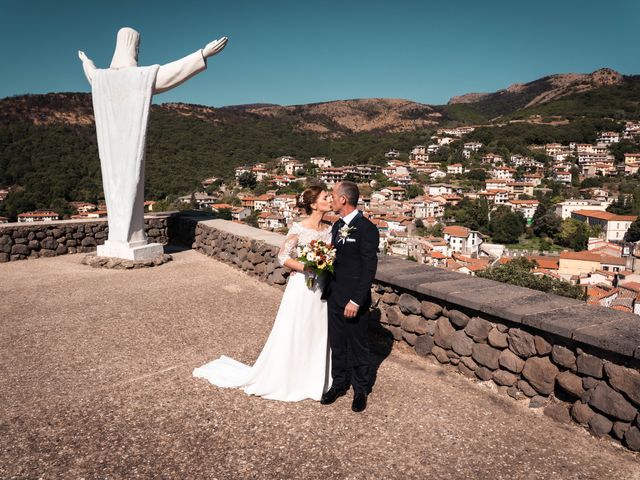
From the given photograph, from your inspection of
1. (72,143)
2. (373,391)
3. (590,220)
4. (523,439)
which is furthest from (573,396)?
(590,220)

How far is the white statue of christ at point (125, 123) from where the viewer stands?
648 centimetres

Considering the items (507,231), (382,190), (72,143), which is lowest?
(507,231)

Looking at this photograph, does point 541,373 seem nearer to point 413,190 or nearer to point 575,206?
point 575,206

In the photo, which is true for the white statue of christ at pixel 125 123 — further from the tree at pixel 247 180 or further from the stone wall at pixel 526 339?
the tree at pixel 247 180

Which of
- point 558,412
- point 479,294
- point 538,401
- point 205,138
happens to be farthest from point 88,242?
point 205,138

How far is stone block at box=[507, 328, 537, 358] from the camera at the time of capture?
8.79 ft

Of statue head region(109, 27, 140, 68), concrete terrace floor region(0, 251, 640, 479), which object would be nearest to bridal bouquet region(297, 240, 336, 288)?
concrete terrace floor region(0, 251, 640, 479)

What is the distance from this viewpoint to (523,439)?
2.39 m

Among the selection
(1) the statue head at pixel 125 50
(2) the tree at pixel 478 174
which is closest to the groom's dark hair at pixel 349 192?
(1) the statue head at pixel 125 50

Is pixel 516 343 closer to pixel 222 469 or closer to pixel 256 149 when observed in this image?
pixel 222 469

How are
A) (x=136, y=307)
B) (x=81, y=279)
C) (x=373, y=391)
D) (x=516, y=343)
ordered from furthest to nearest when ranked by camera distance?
(x=81, y=279)
(x=136, y=307)
(x=373, y=391)
(x=516, y=343)

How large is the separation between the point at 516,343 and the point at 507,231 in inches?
2334

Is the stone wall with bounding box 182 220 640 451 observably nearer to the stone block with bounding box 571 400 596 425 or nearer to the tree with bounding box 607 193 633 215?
the stone block with bounding box 571 400 596 425

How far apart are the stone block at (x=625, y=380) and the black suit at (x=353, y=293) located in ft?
4.04
